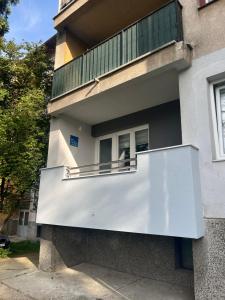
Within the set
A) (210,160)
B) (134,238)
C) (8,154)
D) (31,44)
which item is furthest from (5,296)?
(31,44)

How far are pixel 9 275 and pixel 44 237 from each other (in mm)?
1380

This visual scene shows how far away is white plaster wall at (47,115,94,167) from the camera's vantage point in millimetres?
8156

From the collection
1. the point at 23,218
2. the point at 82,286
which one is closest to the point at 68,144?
the point at 82,286

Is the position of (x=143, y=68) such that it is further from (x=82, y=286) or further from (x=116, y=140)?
(x=82, y=286)

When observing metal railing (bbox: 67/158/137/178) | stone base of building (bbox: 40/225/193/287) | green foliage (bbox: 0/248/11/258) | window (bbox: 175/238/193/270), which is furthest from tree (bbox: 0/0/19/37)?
window (bbox: 175/238/193/270)

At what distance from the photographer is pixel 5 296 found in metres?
5.82

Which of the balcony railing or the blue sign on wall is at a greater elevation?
the balcony railing

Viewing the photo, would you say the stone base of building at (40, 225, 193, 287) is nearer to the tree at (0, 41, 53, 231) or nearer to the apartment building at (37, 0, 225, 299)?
the apartment building at (37, 0, 225, 299)

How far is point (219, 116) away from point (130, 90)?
8.37 feet

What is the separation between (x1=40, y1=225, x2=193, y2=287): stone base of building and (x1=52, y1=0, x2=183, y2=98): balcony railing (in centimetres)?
478

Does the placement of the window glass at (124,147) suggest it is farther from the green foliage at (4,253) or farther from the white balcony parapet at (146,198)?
the green foliage at (4,253)

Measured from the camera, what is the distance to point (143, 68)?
6.12 metres

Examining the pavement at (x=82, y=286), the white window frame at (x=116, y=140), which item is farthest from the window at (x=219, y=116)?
the pavement at (x=82, y=286)

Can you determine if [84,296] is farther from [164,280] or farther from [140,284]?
[164,280]
